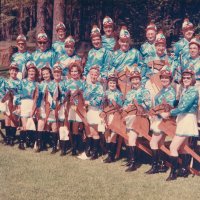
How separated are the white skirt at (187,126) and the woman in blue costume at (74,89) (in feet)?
7.45

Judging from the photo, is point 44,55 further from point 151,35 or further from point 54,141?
point 151,35

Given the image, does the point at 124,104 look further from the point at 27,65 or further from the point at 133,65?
the point at 27,65

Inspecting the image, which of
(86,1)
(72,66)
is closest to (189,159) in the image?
(72,66)

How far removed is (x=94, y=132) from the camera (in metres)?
8.70

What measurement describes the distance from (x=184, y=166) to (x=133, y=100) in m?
1.44

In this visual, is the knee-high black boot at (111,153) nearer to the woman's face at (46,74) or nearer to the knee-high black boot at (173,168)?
the knee-high black boot at (173,168)

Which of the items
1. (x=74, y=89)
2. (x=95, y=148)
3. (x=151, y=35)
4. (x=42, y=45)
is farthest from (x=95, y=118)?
(x=42, y=45)

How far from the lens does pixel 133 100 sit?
7895 mm

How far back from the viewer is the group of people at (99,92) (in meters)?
7.68

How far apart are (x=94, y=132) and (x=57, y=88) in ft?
3.73

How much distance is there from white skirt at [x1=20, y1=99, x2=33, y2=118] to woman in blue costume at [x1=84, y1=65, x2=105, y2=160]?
4.49 ft

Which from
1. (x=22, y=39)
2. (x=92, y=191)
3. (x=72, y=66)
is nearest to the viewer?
(x=92, y=191)

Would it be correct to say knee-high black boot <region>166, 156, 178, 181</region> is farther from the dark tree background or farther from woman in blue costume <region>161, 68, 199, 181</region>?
the dark tree background

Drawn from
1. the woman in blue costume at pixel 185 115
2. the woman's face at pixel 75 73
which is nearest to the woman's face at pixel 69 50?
the woman's face at pixel 75 73
